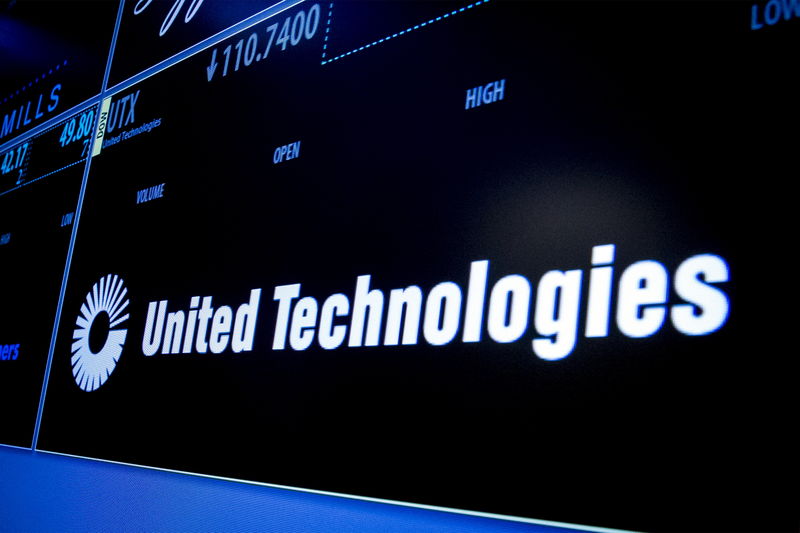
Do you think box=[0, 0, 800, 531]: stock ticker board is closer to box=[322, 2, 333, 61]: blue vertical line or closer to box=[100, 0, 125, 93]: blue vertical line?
box=[322, 2, 333, 61]: blue vertical line

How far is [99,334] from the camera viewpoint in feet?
4.95

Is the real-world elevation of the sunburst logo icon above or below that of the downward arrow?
below

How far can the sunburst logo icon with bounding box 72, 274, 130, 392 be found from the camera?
146cm

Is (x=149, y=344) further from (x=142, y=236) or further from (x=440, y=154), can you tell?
(x=440, y=154)

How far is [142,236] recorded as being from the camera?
4.87ft

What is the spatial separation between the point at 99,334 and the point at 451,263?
2.93 feet

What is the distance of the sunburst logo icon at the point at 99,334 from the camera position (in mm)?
1461

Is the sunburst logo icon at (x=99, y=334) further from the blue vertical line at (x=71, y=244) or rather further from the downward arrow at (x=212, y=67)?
the downward arrow at (x=212, y=67)

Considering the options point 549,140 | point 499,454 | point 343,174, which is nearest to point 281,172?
point 343,174

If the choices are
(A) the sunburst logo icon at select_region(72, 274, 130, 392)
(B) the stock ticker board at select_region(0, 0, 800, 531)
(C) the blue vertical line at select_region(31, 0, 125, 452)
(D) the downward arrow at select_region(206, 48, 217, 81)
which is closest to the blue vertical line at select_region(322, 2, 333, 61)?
(B) the stock ticker board at select_region(0, 0, 800, 531)

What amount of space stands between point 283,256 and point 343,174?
0.55ft

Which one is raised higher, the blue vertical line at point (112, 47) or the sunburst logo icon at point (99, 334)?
the blue vertical line at point (112, 47)

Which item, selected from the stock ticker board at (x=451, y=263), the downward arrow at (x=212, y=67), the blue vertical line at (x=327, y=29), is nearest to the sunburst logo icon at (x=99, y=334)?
the stock ticker board at (x=451, y=263)

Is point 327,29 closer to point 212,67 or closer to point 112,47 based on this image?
point 212,67
